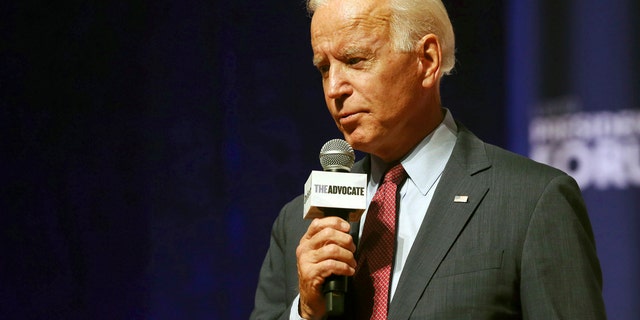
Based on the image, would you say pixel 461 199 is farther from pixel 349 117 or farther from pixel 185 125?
pixel 185 125

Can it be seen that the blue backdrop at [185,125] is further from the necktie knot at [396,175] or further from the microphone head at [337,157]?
the microphone head at [337,157]

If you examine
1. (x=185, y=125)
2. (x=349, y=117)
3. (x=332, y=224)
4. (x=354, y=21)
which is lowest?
(x=332, y=224)

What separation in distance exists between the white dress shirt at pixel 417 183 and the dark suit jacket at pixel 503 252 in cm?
5

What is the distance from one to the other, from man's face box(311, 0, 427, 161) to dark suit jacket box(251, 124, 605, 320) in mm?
186

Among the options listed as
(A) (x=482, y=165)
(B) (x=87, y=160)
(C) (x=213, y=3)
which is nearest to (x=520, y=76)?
(C) (x=213, y=3)

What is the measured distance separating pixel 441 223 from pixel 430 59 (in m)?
0.44

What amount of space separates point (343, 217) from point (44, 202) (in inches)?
82.1

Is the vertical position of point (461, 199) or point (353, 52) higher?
point (353, 52)

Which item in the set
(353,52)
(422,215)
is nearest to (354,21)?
(353,52)

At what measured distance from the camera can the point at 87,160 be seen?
11.5 feet

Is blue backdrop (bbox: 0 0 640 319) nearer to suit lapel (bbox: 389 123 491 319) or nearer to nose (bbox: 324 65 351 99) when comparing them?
suit lapel (bbox: 389 123 491 319)

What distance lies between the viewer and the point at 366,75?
76.6 inches

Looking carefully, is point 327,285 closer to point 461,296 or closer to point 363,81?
point 461,296

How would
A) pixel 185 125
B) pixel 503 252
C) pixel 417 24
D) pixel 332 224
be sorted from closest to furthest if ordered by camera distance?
pixel 332 224 < pixel 503 252 < pixel 417 24 < pixel 185 125
